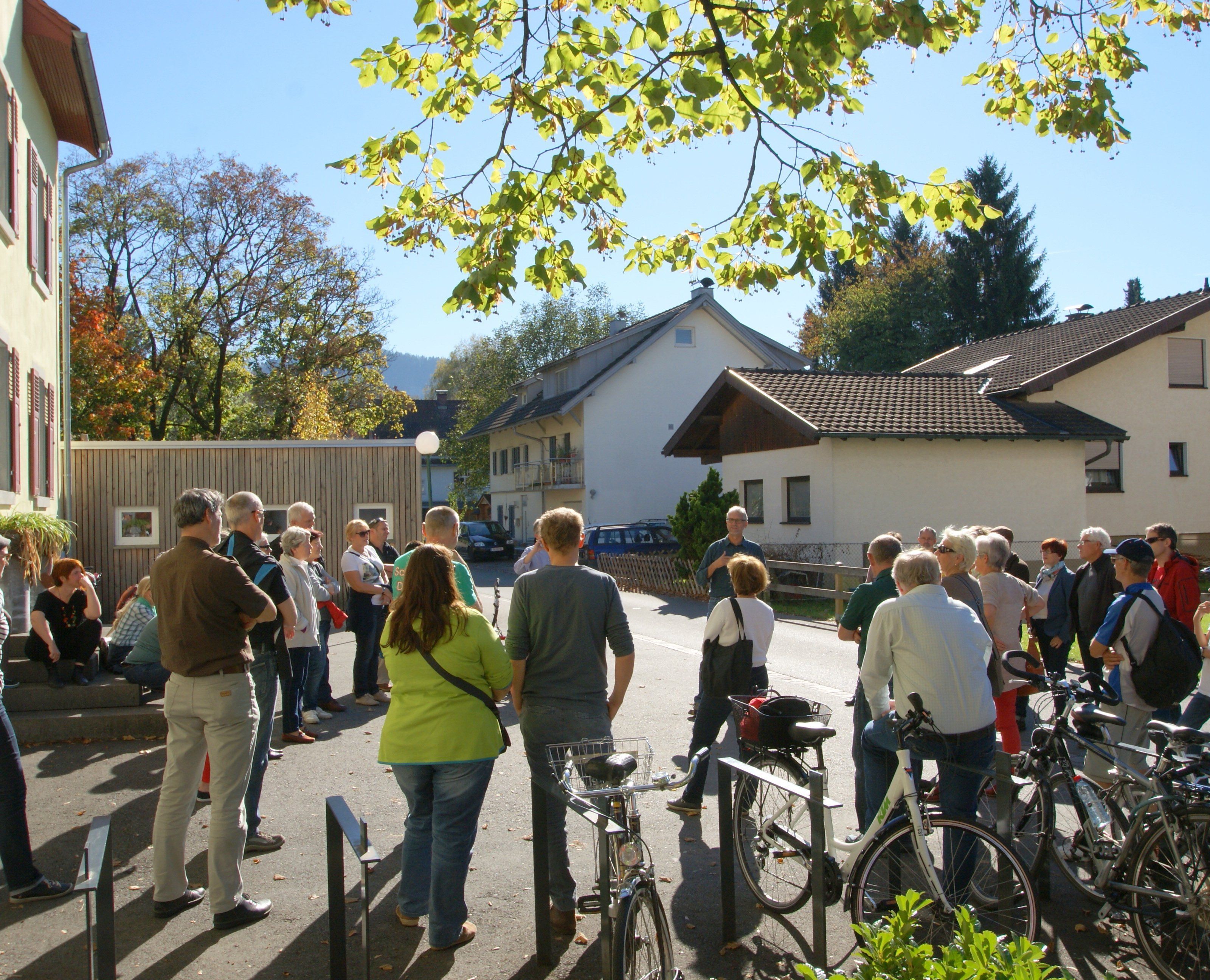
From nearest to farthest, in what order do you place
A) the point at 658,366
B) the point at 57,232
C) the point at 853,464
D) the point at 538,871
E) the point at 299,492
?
the point at 538,871, the point at 57,232, the point at 299,492, the point at 853,464, the point at 658,366

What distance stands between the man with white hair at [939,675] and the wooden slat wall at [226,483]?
1656 centimetres

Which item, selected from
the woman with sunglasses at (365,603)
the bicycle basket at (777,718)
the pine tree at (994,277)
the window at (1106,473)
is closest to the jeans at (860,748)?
the bicycle basket at (777,718)

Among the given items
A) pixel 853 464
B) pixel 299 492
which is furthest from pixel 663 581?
pixel 299 492

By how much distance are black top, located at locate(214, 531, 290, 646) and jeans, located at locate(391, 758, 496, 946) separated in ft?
5.69

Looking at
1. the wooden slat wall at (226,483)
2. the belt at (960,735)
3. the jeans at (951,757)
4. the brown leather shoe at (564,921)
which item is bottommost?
the brown leather shoe at (564,921)

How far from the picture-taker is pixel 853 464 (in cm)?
2467

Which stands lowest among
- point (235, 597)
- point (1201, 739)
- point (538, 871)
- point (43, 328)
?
point (538, 871)

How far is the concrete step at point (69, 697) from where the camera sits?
8.70 meters

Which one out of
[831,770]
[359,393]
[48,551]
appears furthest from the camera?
[359,393]

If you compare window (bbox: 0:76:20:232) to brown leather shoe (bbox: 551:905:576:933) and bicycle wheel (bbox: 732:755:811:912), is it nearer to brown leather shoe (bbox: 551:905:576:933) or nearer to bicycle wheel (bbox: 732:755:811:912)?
brown leather shoe (bbox: 551:905:576:933)

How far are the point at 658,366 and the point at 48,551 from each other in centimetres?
3293

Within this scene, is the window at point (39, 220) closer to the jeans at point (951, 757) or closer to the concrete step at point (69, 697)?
the concrete step at point (69, 697)

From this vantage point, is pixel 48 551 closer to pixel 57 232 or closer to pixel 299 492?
pixel 57 232

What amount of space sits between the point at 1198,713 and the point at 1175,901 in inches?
98.6
